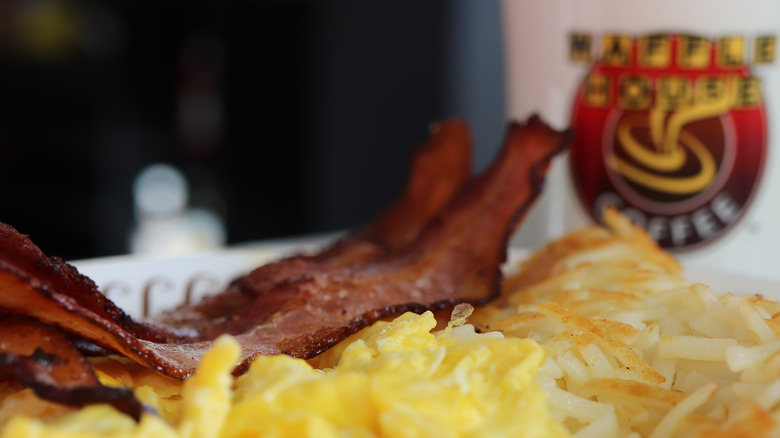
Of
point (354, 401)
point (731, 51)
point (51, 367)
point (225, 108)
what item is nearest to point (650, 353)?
point (354, 401)

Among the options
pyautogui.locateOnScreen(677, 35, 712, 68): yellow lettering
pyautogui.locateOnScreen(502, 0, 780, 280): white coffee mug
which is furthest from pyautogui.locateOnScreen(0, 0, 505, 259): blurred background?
pyautogui.locateOnScreen(677, 35, 712, 68): yellow lettering

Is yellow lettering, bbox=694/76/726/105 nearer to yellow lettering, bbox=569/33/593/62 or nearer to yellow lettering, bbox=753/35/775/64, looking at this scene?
yellow lettering, bbox=753/35/775/64

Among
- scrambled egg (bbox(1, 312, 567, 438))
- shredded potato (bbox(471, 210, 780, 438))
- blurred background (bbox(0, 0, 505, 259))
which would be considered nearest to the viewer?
scrambled egg (bbox(1, 312, 567, 438))

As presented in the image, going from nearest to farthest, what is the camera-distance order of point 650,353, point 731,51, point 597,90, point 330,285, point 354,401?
point 354,401 < point 650,353 < point 330,285 < point 731,51 < point 597,90

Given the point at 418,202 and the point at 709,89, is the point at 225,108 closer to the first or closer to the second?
the point at 418,202

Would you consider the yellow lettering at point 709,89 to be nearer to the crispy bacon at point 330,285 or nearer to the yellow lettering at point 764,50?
the yellow lettering at point 764,50

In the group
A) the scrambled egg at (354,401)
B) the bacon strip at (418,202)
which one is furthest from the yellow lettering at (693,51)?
the scrambled egg at (354,401)

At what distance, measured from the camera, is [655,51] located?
1649mm

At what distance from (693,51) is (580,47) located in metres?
0.22

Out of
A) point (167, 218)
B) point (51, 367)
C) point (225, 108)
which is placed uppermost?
point (51, 367)

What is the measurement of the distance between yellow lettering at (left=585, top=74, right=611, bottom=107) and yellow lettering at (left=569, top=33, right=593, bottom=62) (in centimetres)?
4

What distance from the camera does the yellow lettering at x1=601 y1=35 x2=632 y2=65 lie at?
1.67 metres

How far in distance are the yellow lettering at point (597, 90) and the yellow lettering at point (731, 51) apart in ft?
0.71

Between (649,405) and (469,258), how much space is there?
0.52 meters
